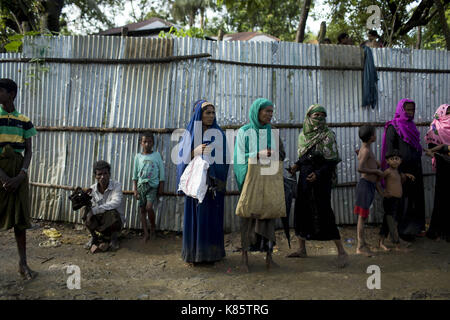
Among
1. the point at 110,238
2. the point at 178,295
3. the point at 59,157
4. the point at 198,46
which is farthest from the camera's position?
the point at 59,157

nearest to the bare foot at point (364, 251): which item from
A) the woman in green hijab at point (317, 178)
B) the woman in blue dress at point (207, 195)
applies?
the woman in green hijab at point (317, 178)

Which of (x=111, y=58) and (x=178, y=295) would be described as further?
(x=111, y=58)

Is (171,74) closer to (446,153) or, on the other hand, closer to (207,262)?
(207,262)

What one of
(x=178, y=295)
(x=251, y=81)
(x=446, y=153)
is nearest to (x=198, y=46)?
(x=251, y=81)

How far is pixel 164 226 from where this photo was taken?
17.1 feet

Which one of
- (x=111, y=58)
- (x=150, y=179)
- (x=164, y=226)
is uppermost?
(x=111, y=58)

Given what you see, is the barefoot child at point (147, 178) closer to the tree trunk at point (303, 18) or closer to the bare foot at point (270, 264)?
the bare foot at point (270, 264)

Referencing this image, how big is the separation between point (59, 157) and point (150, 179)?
5.62 feet

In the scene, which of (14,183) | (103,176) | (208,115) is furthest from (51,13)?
(208,115)

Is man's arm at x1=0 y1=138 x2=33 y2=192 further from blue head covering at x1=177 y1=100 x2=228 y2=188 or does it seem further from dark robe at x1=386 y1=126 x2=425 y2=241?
dark robe at x1=386 y1=126 x2=425 y2=241

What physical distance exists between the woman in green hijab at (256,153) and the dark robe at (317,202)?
0.54 m

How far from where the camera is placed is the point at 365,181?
4.68 m

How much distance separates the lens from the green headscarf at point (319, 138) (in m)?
4.15

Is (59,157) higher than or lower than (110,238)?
higher
